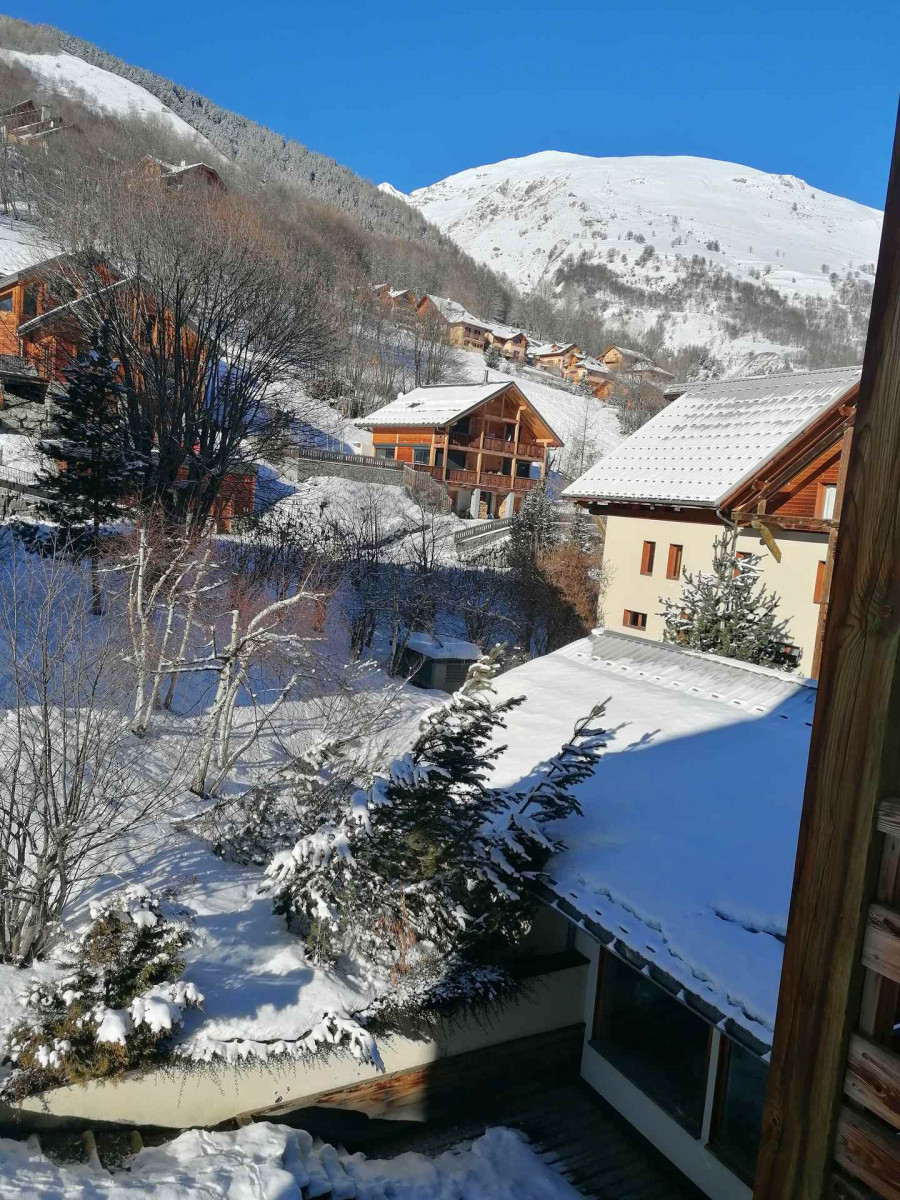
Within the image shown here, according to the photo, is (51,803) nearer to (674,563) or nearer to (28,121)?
(674,563)

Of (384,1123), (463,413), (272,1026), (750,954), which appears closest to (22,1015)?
(272,1026)

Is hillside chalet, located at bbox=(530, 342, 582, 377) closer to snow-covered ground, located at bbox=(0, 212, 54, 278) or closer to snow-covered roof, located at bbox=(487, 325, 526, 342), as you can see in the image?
snow-covered roof, located at bbox=(487, 325, 526, 342)

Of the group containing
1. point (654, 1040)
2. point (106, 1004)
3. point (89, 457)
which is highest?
point (89, 457)

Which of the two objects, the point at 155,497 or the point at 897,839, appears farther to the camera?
the point at 155,497

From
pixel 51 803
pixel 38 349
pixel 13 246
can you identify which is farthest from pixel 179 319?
pixel 13 246

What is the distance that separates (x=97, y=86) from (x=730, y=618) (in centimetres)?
10817

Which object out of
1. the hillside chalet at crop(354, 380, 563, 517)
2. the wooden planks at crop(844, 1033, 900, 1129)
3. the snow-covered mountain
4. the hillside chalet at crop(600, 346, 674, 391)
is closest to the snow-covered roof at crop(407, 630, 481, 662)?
the wooden planks at crop(844, 1033, 900, 1129)

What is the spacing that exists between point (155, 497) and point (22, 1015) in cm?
1260

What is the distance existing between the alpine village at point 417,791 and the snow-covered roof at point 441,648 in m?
0.16

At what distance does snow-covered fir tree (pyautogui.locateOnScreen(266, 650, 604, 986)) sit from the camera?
666 centimetres

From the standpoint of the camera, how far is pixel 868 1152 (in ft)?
5.30

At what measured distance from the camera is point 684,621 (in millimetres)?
15719

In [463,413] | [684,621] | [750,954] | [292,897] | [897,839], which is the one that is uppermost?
[463,413]

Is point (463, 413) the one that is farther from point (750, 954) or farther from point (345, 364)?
point (750, 954)
